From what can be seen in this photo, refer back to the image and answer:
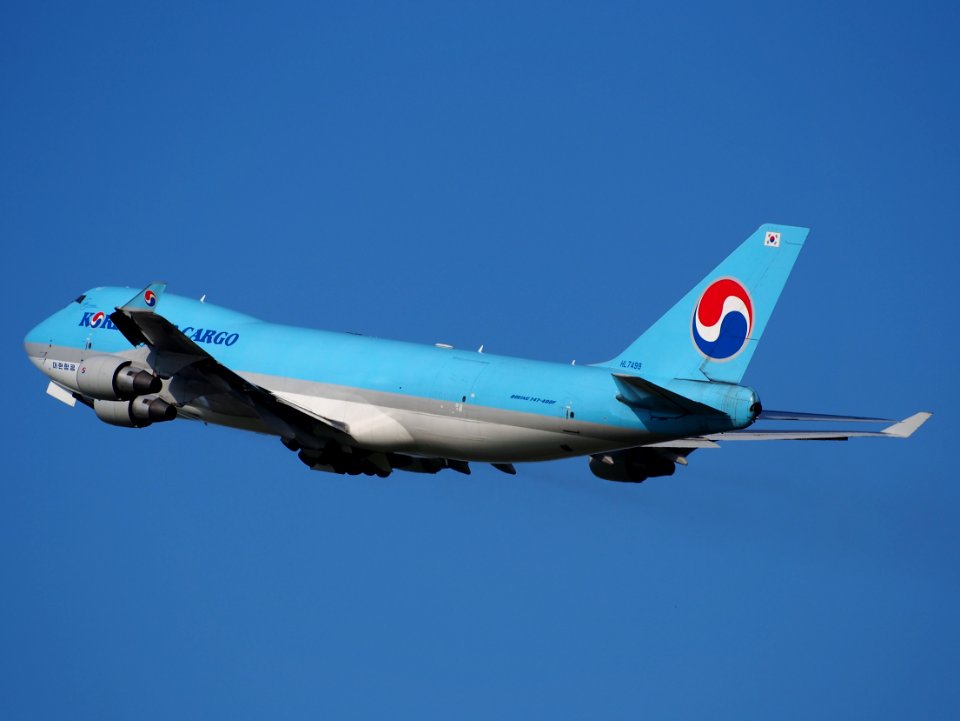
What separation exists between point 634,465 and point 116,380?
544 inches

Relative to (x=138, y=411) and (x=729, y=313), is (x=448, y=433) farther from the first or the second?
(x=138, y=411)

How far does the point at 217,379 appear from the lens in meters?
43.6

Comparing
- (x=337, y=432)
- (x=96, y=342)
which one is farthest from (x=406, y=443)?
(x=96, y=342)

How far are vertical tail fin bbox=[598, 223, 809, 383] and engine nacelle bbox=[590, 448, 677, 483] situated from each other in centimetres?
507

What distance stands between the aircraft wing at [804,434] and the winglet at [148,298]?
1350cm

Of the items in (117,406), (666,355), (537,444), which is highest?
(666,355)

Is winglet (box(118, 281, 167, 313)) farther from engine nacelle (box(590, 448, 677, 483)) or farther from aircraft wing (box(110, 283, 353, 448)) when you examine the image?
engine nacelle (box(590, 448, 677, 483))

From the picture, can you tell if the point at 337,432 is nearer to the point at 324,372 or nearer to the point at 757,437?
the point at 324,372

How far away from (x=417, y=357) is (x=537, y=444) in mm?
4413

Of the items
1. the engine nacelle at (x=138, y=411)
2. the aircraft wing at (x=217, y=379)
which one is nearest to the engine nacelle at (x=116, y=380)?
the engine nacelle at (x=138, y=411)

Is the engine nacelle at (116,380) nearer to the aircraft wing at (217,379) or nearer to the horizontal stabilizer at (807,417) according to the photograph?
the aircraft wing at (217,379)

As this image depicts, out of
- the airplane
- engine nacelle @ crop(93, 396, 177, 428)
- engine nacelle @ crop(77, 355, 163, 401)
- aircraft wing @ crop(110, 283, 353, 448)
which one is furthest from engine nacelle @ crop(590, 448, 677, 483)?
engine nacelle @ crop(77, 355, 163, 401)

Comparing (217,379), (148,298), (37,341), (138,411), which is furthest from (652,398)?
(37,341)

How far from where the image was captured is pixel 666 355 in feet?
133
